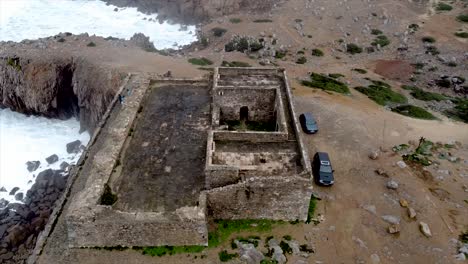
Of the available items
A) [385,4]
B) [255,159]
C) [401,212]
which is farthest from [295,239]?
[385,4]

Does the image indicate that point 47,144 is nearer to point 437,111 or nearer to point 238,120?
point 238,120

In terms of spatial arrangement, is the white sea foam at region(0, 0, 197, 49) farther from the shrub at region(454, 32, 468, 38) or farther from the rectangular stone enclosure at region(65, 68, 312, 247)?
the shrub at region(454, 32, 468, 38)

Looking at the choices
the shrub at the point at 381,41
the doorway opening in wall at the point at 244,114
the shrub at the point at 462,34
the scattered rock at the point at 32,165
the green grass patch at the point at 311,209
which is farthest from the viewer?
the shrub at the point at 462,34

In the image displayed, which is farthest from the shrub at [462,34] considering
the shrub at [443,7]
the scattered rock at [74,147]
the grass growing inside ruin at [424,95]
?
the scattered rock at [74,147]

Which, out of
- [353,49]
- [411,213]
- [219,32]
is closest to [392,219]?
[411,213]

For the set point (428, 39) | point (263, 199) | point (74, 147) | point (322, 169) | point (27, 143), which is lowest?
point (27, 143)

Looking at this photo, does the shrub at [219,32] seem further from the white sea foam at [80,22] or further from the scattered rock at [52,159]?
the scattered rock at [52,159]

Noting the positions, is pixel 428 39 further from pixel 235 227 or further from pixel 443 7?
pixel 235 227
